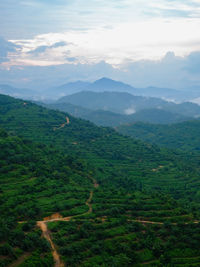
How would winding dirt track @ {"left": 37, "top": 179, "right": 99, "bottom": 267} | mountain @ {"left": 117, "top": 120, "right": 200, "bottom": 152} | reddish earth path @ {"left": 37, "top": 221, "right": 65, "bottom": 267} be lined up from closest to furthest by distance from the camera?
reddish earth path @ {"left": 37, "top": 221, "right": 65, "bottom": 267} < winding dirt track @ {"left": 37, "top": 179, "right": 99, "bottom": 267} < mountain @ {"left": 117, "top": 120, "right": 200, "bottom": 152}

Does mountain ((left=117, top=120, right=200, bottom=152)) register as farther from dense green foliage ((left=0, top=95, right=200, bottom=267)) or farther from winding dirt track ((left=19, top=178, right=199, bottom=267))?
winding dirt track ((left=19, top=178, right=199, bottom=267))

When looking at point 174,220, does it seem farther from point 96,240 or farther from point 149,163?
point 149,163

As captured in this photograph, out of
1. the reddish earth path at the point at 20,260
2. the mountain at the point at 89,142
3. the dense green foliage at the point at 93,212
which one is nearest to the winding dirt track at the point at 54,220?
the dense green foliage at the point at 93,212

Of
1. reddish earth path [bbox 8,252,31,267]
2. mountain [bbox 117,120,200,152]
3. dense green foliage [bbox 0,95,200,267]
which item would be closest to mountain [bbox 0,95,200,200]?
dense green foliage [bbox 0,95,200,267]

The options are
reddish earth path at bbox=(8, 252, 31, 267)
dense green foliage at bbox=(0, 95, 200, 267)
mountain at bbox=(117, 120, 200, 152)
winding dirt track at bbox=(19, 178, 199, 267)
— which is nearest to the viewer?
reddish earth path at bbox=(8, 252, 31, 267)

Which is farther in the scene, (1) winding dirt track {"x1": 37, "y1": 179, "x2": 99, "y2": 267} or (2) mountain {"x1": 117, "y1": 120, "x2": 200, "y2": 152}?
(2) mountain {"x1": 117, "y1": 120, "x2": 200, "y2": 152}

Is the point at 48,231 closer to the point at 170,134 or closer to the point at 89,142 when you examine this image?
the point at 89,142

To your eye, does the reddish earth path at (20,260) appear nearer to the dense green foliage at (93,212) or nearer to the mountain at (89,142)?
the dense green foliage at (93,212)

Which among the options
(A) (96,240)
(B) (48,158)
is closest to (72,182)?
(B) (48,158)

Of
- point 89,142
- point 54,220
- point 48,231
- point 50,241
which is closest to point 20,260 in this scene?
point 50,241
